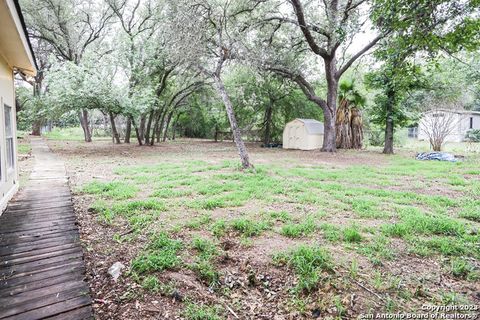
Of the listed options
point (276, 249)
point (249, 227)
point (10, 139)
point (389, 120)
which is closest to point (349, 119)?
point (389, 120)

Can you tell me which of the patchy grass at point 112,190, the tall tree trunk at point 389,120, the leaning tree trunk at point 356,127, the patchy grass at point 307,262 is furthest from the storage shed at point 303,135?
the patchy grass at point 307,262

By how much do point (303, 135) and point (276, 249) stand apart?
45.6 ft

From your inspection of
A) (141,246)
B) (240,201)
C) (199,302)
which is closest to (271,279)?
(199,302)

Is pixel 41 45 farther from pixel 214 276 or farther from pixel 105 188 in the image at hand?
pixel 214 276

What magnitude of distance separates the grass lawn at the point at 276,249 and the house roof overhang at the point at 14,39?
2559 millimetres

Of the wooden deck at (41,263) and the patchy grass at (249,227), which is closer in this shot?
the wooden deck at (41,263)

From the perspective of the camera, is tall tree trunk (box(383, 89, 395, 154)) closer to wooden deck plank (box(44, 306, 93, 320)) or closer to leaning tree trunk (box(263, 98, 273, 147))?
leaning tree trunk (box(263, 98, 273, 147))

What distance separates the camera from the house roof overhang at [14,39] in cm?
289

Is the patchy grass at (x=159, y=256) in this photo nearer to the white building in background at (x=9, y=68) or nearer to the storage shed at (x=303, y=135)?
the white building in background at (x=9, y=68)

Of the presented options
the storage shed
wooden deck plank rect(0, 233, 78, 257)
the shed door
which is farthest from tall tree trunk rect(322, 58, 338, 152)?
wooden deck plank rect(0, 233, 78, 257)

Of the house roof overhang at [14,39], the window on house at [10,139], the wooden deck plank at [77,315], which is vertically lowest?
the wooden deck plank at [77,315]

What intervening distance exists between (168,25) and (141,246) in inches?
285

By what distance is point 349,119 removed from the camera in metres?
16.8

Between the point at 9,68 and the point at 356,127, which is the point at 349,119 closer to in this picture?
the point at 356,127
